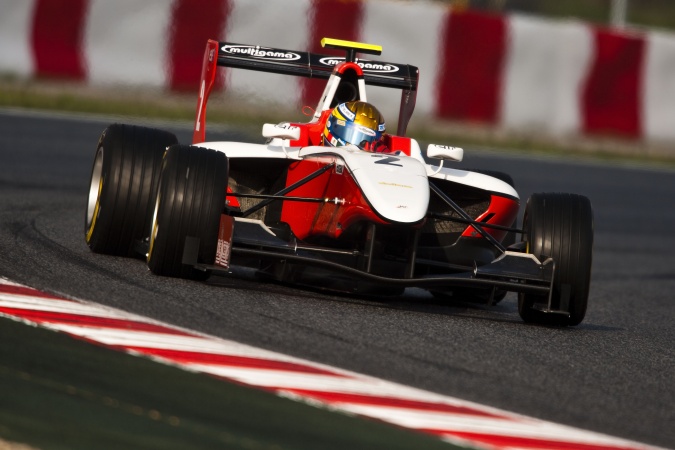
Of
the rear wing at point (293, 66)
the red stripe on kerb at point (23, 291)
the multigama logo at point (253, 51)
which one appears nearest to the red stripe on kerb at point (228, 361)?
the red stripe on kerb at point (23, 291)

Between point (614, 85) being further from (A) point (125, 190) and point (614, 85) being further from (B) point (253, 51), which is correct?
(A) point (125, 190)

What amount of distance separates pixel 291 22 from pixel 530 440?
1261 centimetres

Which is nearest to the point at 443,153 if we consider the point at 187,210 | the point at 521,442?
the point at 187,210

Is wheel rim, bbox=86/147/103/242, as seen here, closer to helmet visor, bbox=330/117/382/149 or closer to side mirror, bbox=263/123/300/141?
side mirror, bbox=263/123/300/141

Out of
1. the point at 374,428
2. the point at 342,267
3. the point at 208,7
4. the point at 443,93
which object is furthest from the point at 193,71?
the point at 374,428

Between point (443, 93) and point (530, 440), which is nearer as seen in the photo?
point (530, 440)

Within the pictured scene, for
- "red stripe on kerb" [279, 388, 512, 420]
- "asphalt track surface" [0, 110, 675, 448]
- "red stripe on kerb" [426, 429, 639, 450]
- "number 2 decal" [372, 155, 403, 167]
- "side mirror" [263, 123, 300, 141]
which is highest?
"side mirror" [263, 123, 300, 141]

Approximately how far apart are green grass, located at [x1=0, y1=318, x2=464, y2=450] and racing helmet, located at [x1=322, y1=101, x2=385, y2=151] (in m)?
3.06

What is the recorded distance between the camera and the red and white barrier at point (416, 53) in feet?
52.1

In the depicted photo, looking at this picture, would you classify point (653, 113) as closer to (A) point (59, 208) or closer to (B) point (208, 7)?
(B) point (208, 7)

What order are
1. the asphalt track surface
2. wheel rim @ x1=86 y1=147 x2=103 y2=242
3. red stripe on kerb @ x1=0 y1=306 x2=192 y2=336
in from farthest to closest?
wheel rim @ x1=86 y1=147 x2=103 y2=242 → red stripe on kerb @ x1=0 y1=306 x2=192 y2=336 → the asphalt track surface

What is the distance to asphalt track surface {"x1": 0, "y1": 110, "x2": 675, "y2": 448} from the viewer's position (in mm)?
5188

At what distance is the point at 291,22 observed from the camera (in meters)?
16.5

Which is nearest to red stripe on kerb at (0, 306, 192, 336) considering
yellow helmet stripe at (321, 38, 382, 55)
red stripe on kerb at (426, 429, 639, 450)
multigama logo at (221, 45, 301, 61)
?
red stripe on kerb at (426, 429, 639, 450)
